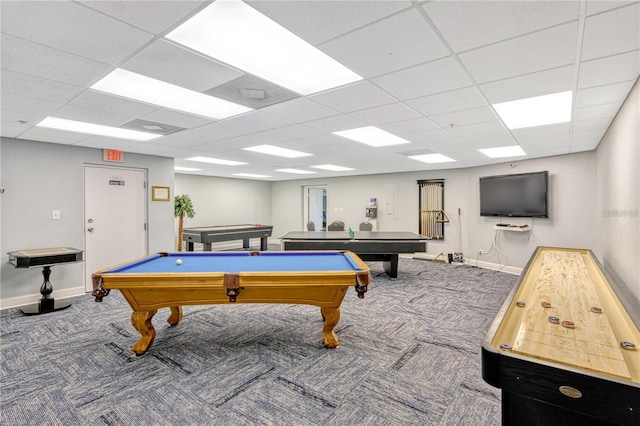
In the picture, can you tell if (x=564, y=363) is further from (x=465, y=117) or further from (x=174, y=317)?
(x=174, y=317)

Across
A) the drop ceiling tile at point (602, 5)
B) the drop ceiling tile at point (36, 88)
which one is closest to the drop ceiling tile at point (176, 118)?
the drop ceiling tile at point (36, 88)

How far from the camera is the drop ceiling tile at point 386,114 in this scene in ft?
9.85

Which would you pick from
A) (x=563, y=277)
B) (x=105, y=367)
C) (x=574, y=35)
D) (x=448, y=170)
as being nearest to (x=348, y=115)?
(x=574, y=35)

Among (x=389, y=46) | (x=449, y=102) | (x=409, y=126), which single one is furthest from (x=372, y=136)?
(x=389, y=46)

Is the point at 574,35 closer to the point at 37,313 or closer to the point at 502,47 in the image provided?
the point at 502,47

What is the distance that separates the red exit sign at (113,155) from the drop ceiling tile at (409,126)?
168 inches

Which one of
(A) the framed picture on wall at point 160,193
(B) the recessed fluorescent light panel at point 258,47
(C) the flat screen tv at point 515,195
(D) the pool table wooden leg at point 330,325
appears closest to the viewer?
(B) the recessed fluorescent light panel at point 258,47

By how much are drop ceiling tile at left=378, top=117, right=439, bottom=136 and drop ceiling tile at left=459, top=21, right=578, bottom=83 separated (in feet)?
3.77

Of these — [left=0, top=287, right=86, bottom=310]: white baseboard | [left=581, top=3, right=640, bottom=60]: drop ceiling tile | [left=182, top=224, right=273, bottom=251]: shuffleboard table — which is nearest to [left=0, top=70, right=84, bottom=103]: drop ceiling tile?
[left=0, top=287, right=86, bottom=310]: white baseboard

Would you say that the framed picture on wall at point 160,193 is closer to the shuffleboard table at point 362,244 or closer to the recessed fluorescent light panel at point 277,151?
the recessed fluorescent light panel at point 277,151

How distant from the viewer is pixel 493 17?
5.15 ft

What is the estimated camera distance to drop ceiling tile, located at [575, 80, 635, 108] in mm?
2438

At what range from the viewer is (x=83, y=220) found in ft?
16.1

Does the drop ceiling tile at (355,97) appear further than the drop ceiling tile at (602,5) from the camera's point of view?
Yes
